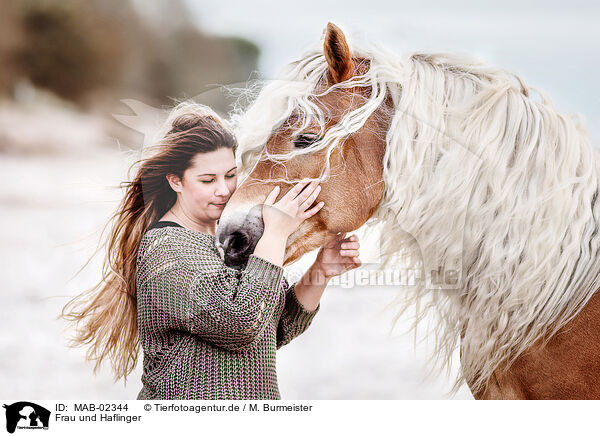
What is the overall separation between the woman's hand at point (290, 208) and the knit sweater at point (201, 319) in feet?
0.25

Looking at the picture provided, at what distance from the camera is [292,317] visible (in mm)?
1209

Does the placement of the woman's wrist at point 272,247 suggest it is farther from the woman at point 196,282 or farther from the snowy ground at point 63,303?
the snowy ground at point 63,303

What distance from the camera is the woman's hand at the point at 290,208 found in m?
1.03

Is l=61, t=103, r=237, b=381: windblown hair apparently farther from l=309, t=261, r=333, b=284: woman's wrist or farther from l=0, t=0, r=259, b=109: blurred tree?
l=309, t=261, r=333, b=284: woman's wrist

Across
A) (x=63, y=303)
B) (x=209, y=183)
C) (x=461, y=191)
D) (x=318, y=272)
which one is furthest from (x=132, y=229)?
(x=461, y=191)

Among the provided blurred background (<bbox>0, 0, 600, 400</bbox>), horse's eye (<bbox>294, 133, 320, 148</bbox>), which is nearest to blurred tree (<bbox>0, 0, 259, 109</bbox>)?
blurred background (<bbox>0, 0, 600, 400</bbox>)

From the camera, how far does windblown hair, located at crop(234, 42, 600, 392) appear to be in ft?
3.19

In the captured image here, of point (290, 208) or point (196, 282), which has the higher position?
point (290, 208)

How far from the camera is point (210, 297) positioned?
100 centimetres

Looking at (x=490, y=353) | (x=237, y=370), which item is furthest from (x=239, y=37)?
(x=490, y=353)

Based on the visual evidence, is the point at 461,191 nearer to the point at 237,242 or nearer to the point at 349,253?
the point at 349,253

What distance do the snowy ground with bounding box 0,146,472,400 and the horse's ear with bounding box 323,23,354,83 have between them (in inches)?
22.4

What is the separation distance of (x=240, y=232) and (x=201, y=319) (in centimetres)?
18

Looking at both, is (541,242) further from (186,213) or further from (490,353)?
(186,213)
